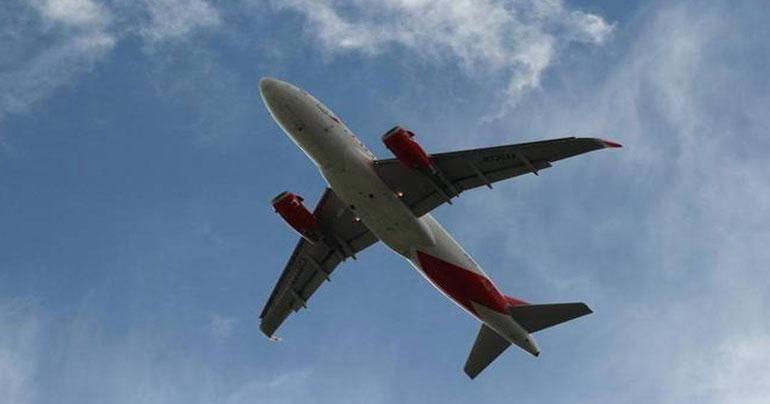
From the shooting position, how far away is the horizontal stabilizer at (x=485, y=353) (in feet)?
182

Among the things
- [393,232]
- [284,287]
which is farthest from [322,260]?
[393,232]

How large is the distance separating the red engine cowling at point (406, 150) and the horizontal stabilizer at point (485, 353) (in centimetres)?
1193

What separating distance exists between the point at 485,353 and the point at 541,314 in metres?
5.48

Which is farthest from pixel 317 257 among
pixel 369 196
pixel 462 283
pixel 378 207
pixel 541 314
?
pixel 541 314

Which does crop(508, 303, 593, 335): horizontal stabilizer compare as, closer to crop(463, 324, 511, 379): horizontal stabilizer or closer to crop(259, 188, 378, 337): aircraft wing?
crop(463, 324, 511, 379): horizontal stabilizer

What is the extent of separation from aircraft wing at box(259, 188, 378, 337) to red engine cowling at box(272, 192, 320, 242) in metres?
0.98

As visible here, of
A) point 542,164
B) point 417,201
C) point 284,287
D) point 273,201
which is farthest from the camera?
point 284,287

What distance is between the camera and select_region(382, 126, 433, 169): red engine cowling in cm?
4922

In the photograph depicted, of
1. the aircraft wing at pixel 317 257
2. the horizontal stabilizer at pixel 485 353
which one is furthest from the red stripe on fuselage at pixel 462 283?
the aircraft wing at pixel 317 257

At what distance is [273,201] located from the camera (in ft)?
180

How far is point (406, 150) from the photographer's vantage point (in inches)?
1938

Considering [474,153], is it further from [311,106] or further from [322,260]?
[322,260]

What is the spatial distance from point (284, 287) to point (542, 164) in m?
19.9

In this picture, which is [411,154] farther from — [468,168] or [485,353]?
[485,353]
